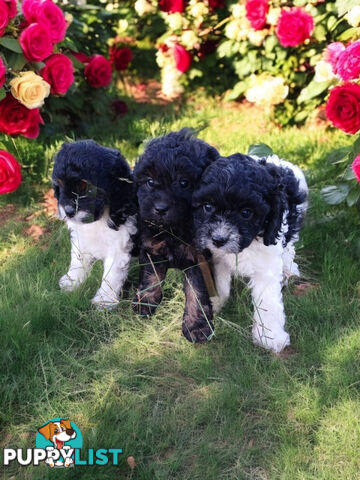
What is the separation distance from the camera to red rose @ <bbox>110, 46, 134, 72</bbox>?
6.68m

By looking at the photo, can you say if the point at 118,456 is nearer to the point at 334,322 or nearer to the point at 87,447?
the point at 87,447

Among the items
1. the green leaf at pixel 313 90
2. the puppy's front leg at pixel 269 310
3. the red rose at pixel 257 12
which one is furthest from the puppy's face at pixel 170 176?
the red rose at pixel 257 12

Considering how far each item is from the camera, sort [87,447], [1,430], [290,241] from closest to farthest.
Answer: [87,447] → [1,430] → [290,241]

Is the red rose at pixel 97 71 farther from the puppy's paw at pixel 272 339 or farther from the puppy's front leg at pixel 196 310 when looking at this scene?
the puppy's paw at pixel 272 339

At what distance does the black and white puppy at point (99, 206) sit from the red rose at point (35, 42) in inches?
55.6

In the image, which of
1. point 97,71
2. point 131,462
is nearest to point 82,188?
point 131,462

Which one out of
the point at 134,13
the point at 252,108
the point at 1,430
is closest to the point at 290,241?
the point at 1,430

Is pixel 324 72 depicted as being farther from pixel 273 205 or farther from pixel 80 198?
pixel 80 198

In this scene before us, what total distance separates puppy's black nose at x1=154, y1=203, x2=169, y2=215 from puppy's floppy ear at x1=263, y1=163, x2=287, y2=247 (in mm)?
506

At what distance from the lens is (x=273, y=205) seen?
2811mm

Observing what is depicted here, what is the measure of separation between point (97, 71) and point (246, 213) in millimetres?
3552

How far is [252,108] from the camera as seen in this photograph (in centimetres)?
671

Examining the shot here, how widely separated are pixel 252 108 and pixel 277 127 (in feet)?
2.45

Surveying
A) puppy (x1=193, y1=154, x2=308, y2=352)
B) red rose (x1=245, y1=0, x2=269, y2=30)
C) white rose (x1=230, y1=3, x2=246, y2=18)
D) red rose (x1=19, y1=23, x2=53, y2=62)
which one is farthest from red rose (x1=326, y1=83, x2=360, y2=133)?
white rose (x1=230, y1=3, x2=246, y2=18)
